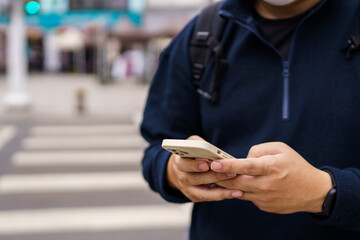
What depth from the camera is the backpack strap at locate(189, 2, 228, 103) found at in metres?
1.44

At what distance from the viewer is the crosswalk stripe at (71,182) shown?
231 inches

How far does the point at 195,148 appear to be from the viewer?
1.07m

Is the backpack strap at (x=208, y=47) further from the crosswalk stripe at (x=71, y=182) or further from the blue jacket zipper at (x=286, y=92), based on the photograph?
the crosswalk stripe at (x=71, y=182)

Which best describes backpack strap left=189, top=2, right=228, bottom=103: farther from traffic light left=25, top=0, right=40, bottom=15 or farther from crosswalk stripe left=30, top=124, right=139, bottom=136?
crosswalk stripe left=30, top=124, right=139, bottom=136

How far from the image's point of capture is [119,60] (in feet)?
90.9

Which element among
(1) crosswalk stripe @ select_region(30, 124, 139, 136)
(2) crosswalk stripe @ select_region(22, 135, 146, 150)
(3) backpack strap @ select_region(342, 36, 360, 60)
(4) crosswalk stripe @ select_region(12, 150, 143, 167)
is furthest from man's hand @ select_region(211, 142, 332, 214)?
(1) crosswalk stripe @ select_region(30, 124, 139, 136)

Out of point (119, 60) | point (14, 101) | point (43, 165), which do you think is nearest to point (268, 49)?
point (43, 165)

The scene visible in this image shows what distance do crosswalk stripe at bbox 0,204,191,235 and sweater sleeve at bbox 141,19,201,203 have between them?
126 inches

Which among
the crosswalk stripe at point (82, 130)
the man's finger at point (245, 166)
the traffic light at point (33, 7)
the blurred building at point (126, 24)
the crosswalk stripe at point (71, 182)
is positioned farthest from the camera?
the blurred building at point (126, 24)

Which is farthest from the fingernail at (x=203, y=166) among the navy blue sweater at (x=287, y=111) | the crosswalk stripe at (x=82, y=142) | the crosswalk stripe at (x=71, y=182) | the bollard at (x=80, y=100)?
the bollard at (x=80, y=100)

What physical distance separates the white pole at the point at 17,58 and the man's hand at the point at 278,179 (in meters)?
12.0

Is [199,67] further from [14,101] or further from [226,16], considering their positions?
[14,101]

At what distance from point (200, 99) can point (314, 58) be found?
0.39m

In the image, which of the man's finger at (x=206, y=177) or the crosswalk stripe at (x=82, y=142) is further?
the crosswalk stripe at (x=82, y=142)
